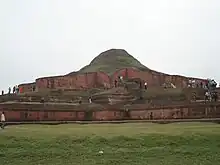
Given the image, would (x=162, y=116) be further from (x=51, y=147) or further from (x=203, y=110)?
(x=51, y=147)

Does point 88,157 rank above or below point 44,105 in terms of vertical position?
below

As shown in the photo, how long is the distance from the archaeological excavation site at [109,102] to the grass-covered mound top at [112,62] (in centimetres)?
650

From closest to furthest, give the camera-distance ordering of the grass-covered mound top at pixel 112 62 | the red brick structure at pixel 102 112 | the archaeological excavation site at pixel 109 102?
the red brick structure at pixel 102 112 → the archaeological excavation site at pixel 109 102 → the grass-covered mound top at pixel 112 62

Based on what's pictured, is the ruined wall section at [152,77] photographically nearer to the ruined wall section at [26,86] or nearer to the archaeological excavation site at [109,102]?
the archaeological excavation site at [109,102]

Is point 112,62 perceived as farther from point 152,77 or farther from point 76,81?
point 76,81

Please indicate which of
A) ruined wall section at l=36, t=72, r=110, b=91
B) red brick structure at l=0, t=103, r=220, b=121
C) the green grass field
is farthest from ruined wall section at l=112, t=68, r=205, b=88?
the green grass field

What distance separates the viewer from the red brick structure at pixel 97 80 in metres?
43.7

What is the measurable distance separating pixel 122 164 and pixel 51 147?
10.7 feet

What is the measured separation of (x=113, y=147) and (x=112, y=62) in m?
42.6

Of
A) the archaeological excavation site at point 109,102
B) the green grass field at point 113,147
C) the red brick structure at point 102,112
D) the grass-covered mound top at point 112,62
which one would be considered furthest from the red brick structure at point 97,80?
the green grass field at point 113,147

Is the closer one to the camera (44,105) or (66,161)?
(66,161)

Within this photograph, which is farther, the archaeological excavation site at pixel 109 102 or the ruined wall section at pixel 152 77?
the ruined wall section at pixel 152 77

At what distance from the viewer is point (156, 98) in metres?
31.0

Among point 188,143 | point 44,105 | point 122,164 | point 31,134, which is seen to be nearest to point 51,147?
point 31,134
